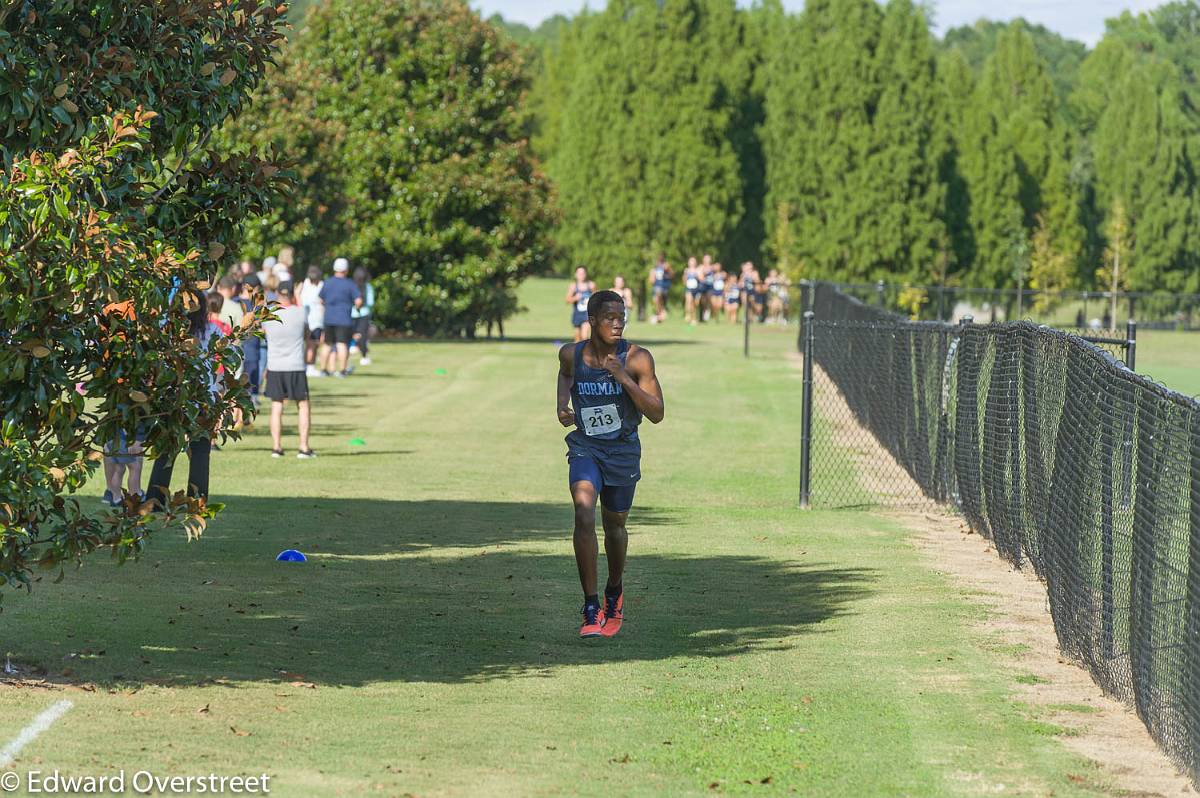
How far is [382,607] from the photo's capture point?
10875 mm

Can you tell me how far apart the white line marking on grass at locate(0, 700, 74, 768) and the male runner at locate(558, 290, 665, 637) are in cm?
290

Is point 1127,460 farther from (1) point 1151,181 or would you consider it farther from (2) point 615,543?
(1) point 1151,181

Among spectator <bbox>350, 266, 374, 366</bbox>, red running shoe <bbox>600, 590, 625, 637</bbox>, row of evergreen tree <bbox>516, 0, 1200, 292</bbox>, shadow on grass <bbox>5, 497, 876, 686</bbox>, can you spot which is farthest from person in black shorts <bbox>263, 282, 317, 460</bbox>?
row of evergreen tree <bbox>516, 0, 1200, 292</bbox>

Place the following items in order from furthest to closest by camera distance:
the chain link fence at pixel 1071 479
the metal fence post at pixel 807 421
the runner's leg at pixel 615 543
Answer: the metal fence post at pixel 807 421 < the runner's leg at pixel 615 543 < the chain link fence at pixel 1071 479

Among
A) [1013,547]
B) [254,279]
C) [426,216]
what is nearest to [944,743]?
[1013,547]

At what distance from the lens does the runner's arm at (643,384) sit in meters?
9.69

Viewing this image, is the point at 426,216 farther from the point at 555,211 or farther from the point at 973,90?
the point at 973,90

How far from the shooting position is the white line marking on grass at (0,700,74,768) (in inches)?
278

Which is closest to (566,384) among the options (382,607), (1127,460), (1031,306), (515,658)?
(515,658)

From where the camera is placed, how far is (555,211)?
45.6 m

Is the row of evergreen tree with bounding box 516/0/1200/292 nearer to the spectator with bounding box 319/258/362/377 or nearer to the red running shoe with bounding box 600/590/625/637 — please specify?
the spectator with bounding box 319/258/362/377

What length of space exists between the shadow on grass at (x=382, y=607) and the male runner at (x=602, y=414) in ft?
2.14

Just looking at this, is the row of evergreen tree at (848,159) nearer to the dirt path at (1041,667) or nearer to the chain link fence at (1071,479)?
the chain link fence at (1071,479)

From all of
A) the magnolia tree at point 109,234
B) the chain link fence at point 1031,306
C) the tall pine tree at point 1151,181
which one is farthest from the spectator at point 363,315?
the tall pine tree at point 1151,181
